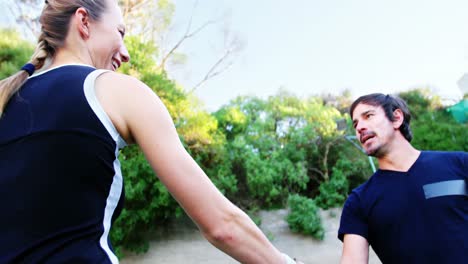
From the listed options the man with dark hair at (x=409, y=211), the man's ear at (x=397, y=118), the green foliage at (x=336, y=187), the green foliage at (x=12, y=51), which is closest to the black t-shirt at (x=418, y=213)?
the man with dark hair at (x=409, y=211)

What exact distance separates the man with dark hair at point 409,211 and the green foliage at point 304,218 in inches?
307

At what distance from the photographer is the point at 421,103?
633 inches

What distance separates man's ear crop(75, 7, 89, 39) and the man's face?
6.65 feet

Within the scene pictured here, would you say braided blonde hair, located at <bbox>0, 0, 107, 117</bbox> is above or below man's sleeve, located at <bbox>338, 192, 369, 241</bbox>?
above

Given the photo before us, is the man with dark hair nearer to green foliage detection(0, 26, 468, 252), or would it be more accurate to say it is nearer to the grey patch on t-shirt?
the grey patch on t-shirt

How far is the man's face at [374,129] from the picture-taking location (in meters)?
2.54

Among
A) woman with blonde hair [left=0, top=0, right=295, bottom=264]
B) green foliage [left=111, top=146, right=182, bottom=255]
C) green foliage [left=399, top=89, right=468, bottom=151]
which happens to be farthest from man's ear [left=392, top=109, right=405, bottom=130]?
green foliage [left=399, top=89, right=468, bottom=151]

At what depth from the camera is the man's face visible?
254 cm

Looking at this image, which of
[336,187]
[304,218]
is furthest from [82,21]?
[336,187]

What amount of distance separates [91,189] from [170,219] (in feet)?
29.5

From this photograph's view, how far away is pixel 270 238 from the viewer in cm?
971

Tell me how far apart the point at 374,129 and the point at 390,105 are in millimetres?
280

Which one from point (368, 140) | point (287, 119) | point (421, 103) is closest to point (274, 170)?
point (287, 119)

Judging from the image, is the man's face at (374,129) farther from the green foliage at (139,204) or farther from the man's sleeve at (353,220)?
the green foliage at (139,204)
